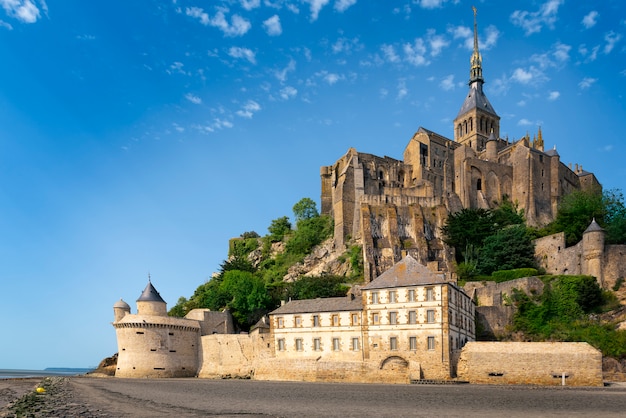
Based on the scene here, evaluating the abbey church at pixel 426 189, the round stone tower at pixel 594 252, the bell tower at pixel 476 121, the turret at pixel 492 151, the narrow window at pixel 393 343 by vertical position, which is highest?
the bell tower at pixel 476 121

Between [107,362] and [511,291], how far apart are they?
38477 millimetres

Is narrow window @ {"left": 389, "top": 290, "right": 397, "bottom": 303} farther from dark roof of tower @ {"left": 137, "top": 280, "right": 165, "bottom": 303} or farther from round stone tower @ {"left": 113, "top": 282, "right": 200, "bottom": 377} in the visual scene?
A: dark roof of tower @ {"left": 137, "top": 280, "right": 165, "bottom": 303}

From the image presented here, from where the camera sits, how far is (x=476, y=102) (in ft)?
347

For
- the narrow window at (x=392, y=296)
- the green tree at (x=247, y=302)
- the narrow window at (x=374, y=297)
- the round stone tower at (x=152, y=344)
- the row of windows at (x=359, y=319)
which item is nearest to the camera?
the row of windows at (x=359, y=319)

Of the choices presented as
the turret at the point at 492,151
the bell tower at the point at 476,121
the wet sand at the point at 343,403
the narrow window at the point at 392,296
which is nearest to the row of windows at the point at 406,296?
the narrow window at the point at 392,296

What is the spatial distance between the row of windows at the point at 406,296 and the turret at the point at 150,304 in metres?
20.8

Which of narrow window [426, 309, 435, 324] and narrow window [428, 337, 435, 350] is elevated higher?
narrow window [426, 309, 435, 324]

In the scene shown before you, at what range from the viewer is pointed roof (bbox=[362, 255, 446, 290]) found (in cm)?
3681

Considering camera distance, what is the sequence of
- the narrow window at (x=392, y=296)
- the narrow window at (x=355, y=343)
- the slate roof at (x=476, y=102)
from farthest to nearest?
the slate roof at (x=476, y=102), the narrow window at (x=355, y=343), the narrow window at (x=392, y=296)

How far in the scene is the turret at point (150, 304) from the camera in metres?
48.2

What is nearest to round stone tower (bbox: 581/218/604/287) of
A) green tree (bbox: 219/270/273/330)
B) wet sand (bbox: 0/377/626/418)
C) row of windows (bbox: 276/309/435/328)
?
row of windows (bbox: 276/309/435/328)

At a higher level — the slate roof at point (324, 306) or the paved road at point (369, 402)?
the slate roof at point (324, 306)

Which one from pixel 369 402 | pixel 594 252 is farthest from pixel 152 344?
pixel 594 252

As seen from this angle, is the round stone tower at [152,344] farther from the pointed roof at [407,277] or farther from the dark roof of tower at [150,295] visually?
the pointed roof at [407,277]
